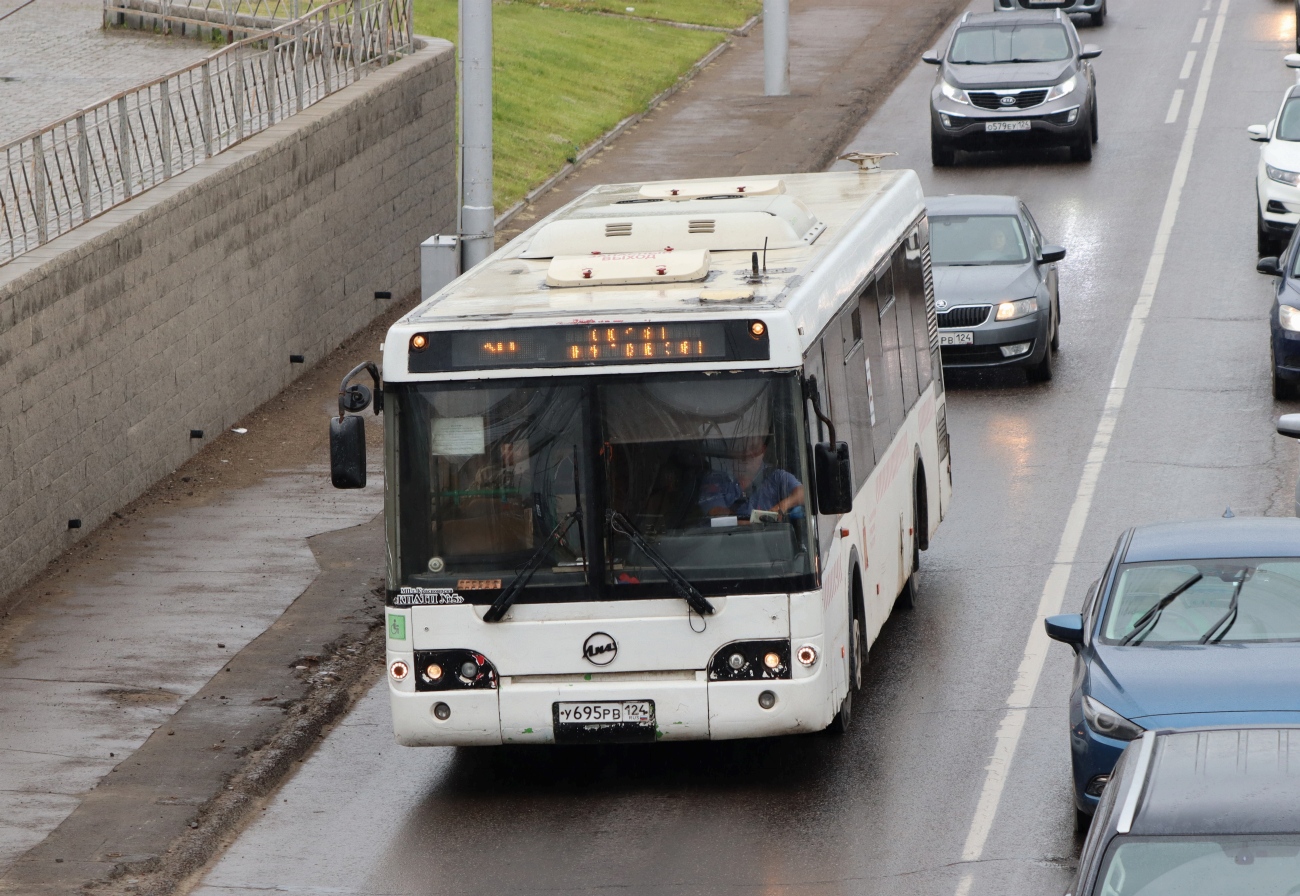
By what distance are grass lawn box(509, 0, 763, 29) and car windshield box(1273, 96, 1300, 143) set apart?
17.1 meters

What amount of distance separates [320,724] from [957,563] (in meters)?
4.97

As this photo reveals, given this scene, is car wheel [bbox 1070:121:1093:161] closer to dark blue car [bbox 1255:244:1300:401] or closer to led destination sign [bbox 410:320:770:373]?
dark blue car [bbox 1255:244:1300:401]

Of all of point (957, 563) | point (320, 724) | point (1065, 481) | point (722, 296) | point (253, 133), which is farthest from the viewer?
point (253, 133)

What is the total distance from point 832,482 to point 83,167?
8.62 metres

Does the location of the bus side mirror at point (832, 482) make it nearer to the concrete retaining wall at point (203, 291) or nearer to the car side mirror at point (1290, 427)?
the car side mirror at point (1290, 427)

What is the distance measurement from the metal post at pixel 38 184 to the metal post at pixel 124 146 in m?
1.55

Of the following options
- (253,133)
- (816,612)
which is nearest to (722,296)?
(816,612)

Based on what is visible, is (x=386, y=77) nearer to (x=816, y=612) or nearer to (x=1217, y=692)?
(x=816, y=612)

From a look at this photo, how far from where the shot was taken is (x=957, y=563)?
15352mm

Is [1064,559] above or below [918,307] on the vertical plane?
below

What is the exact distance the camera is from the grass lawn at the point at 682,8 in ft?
134

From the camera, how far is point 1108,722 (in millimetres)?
9617

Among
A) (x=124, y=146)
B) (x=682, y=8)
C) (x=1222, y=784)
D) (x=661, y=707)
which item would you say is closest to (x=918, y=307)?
(x=661, y=707)

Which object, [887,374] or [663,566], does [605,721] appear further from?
[887,374]
